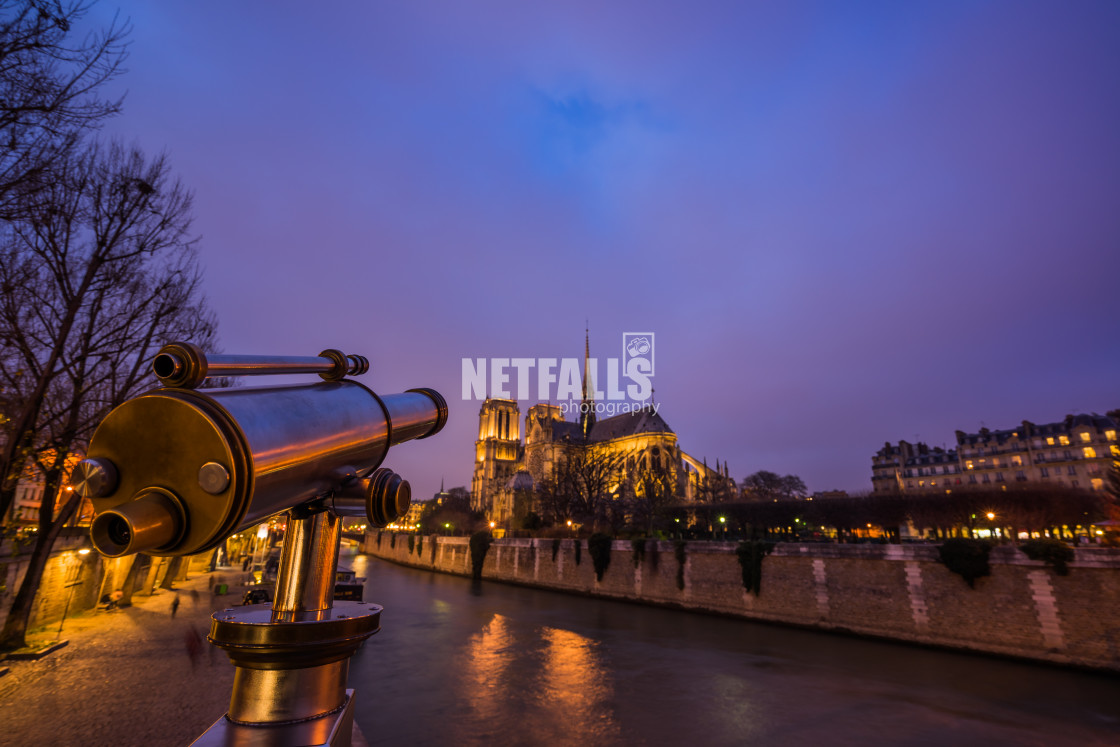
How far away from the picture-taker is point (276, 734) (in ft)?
5.42

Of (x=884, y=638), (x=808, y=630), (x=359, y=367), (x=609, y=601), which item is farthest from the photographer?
(x=609, y=601)

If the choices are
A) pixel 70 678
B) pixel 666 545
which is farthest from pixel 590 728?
pixel 666 545

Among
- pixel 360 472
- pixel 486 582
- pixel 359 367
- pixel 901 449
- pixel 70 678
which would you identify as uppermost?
pixel 901 449

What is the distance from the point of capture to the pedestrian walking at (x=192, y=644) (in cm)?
1261

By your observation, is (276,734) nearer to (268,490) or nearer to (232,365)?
(268,490)

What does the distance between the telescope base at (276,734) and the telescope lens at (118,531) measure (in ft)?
2.47

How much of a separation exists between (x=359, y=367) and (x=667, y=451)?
76963mm

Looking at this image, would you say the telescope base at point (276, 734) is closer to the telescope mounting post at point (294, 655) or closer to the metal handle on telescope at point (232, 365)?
the telescope mounting post at point (294, 655)

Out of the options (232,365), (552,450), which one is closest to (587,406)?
(552,450)

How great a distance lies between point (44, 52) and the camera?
495cm

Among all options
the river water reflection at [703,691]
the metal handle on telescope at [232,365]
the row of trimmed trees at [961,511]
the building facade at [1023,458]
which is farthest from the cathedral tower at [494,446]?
the metal handle on telescope at [232,365]

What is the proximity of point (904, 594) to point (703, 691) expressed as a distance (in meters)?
11.3

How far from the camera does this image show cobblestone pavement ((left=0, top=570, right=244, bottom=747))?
8000 millimetres

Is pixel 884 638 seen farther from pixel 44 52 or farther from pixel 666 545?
pixel 44 52
